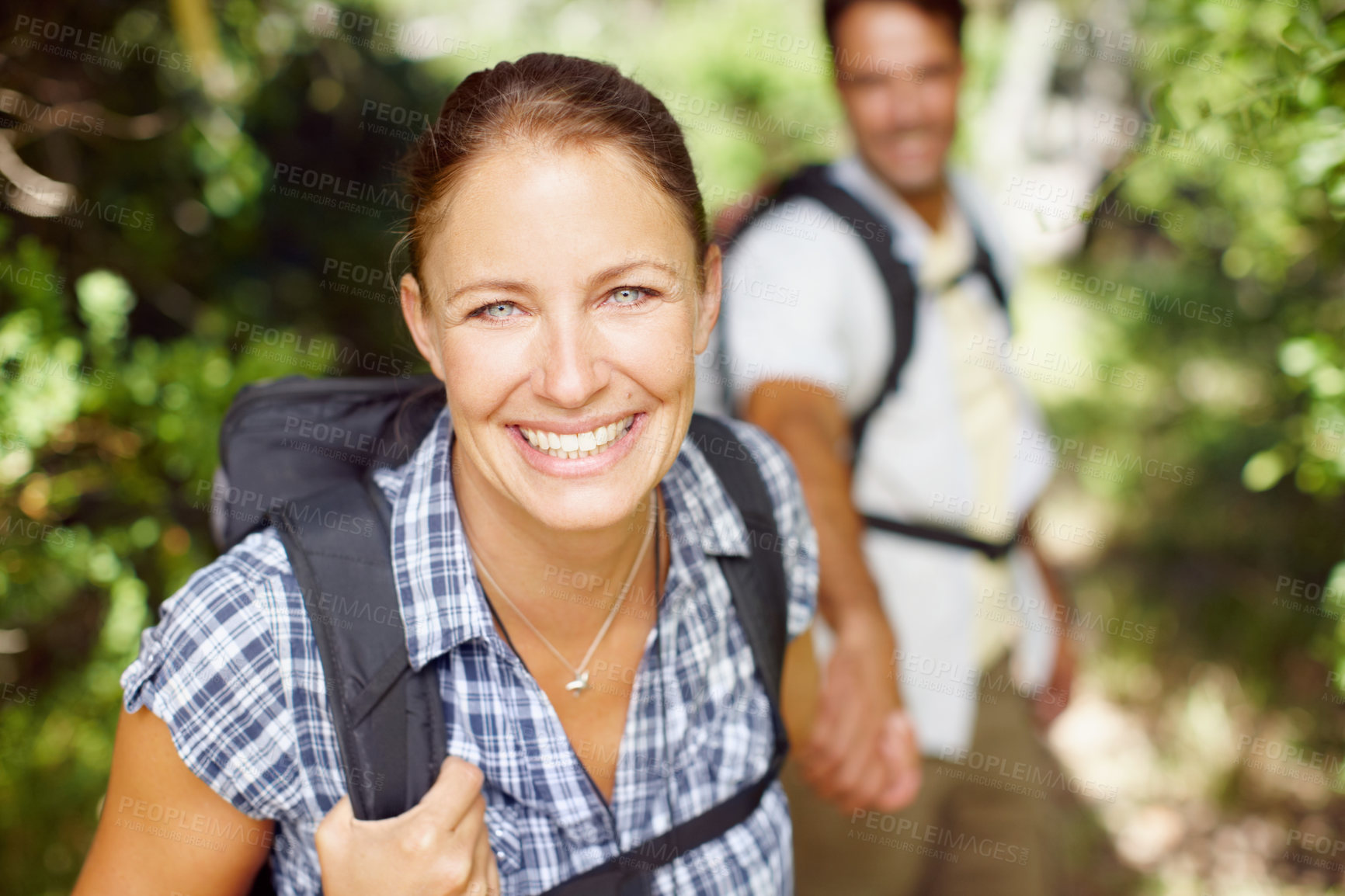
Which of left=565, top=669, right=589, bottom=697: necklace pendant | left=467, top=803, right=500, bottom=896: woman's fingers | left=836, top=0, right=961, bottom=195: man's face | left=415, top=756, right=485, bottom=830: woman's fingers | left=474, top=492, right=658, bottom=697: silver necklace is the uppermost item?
left=836, top=0, right=961, bottom=195: man's face

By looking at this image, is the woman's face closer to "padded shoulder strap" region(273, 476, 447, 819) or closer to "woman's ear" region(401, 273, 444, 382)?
"woman's ear" region(401, 273, 444, 382)

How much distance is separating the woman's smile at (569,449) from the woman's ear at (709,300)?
24 cm

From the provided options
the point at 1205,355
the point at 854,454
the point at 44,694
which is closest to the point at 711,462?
the point at 854,454

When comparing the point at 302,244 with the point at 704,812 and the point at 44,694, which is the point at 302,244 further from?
the point at 704,812

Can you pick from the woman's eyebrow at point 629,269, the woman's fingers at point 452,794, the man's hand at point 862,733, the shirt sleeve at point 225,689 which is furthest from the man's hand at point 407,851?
the man's hand at point 862,733

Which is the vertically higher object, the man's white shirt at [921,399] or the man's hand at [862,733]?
the man's white shirt at [921,399]

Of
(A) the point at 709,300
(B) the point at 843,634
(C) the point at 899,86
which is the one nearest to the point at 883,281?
(C) the point at 899,86

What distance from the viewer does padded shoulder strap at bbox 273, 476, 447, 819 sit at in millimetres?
1195

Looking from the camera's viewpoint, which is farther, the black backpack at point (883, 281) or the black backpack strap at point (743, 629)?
the black backpack at point (883, 281)

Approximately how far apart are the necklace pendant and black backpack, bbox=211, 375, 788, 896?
26cm

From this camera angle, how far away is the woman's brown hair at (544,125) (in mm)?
1296

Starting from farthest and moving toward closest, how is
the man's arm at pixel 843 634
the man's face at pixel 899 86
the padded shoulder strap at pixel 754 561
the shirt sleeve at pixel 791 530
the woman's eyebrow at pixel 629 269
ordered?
the man's face at pixel 899 86
the man's arm at pixel 843 634
the shirt sleeve at pixel 791 530
the padded shoulder strap at pixel 754 561
the woman's eyebrow at pixel 629 269

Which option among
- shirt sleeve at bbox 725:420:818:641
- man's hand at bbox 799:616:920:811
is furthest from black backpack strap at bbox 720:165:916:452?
shirt sleeve at bbox 725:420:818:641

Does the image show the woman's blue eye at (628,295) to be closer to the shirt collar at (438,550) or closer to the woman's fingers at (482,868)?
the shirt collar at (438,550)
